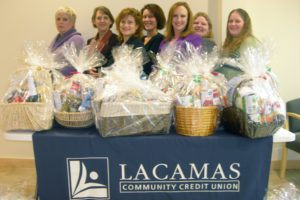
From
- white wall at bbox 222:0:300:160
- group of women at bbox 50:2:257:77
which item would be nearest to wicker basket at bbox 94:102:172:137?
group of women at bbox 50:2:257:77

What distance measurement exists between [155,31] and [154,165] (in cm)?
145

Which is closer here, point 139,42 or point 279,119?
point 279,119

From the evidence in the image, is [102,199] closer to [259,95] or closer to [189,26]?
[259,95]

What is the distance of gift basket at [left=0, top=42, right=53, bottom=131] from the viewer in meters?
1.56

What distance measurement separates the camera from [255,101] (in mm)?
1448

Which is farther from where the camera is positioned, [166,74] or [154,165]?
[166,74]

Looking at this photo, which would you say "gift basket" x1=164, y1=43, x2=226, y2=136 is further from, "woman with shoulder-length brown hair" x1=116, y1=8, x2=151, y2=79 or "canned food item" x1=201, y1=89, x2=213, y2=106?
"woman with shoulder-length brown hair" x1=116, y1=8, x2=151, y2=79

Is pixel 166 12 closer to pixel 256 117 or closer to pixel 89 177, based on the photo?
pixel 256 117

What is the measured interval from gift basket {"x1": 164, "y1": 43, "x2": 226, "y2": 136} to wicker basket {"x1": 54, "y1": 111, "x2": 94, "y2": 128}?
1.60ft

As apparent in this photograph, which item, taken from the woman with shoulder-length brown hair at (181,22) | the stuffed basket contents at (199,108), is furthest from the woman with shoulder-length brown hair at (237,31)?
the stuffed basket contents at (199,108)

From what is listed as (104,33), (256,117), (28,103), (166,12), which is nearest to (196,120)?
(256,117)

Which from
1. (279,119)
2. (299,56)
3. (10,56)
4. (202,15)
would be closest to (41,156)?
(279,119)

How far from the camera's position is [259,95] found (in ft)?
4.80

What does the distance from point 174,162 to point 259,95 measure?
21.8 inches
